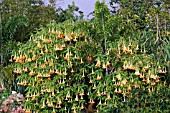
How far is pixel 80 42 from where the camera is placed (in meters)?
6.79

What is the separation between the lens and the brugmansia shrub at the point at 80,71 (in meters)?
6.67

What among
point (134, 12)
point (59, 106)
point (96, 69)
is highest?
point (134, 12)

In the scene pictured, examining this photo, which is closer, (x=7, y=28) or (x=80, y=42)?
(x=80, y=42)

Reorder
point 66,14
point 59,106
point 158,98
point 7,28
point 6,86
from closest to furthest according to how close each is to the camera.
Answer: point 158,98 → point 59,106 → point 6,86 → point 7,28 → point 66,14

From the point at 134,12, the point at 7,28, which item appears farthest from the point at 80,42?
the point at 134,12

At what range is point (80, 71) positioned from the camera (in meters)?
6.83

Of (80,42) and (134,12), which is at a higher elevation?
(134,12)

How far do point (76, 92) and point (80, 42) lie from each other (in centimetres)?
92

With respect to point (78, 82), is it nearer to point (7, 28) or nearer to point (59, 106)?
point (59, 106)

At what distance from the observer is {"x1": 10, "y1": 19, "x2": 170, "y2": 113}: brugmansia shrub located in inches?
263

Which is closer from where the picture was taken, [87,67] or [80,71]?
[80,71]

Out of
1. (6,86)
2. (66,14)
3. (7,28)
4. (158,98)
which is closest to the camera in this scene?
(158,98)

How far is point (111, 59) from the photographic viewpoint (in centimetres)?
683

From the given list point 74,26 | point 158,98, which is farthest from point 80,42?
point 158,98
